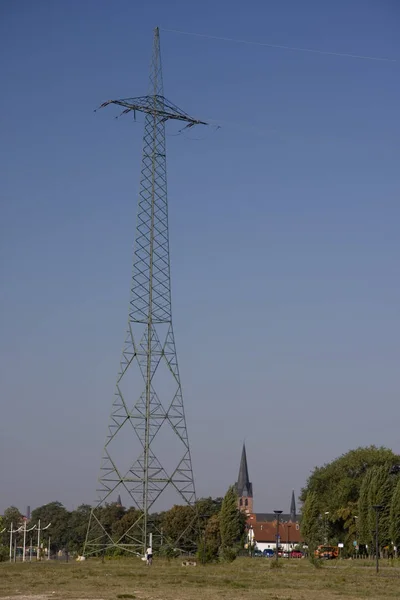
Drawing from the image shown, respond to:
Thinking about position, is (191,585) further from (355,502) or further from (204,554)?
(355,502)

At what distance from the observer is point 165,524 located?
4459 inches

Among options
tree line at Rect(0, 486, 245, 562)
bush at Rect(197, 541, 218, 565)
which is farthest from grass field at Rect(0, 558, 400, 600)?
tree line at Rect(0, 486, 245, 562)

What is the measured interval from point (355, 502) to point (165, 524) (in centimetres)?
2541

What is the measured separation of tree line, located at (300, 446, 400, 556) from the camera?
83500mm

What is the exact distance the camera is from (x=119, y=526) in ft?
371

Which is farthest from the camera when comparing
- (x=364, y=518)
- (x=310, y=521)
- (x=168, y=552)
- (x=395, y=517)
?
(x=310, y=521)

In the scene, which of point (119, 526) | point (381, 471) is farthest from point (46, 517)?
point (381, 471)

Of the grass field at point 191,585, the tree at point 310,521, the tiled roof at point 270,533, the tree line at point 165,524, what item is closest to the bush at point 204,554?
the tree line at point 165,524

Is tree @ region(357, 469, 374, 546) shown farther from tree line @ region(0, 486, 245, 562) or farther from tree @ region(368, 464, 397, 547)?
tree line @ region(0, 486, 245, 562)

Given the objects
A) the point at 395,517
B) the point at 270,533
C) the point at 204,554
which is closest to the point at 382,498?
the point at 395,517

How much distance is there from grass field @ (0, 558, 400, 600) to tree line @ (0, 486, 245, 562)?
1226cm

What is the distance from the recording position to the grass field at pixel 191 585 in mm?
31156

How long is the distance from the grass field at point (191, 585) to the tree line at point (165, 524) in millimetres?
12261

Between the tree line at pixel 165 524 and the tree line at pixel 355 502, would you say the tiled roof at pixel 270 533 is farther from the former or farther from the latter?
the tree line at pixel 355 502
